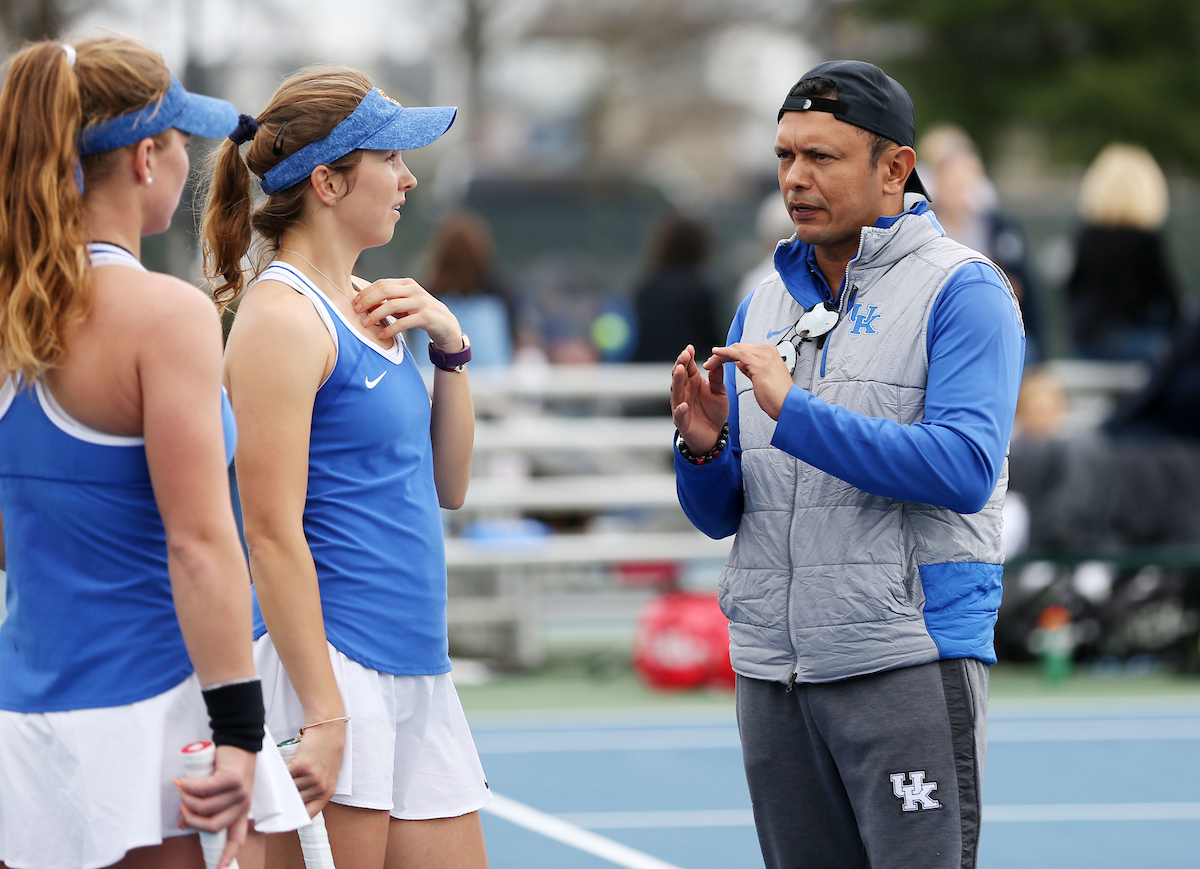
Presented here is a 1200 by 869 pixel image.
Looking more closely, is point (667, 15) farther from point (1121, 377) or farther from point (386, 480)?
point (386, 480)

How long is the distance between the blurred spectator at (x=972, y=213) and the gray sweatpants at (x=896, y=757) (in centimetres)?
586

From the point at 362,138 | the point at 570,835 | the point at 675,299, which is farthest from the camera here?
the point at 675,299

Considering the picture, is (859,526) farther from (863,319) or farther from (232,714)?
(232,714)

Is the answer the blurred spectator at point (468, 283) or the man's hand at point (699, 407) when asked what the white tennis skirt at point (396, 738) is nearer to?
the man's hand at point (699, 407)

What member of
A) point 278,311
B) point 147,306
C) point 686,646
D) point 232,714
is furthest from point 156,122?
point 686,646

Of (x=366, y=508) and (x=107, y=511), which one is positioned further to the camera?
(x=366, y=508)

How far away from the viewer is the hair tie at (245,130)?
9.04 feet

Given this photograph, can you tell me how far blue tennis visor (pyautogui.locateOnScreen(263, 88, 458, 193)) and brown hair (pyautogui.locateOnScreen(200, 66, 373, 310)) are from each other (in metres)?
0.01

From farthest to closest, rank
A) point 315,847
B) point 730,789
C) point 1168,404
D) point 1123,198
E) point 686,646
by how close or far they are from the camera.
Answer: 1. point 1123,198
2. point 1168,404
3. point 686,646
4. point 730,789
5. point 315,847

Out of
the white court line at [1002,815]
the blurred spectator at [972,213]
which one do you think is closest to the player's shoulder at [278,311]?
the white court line at [1002,815]

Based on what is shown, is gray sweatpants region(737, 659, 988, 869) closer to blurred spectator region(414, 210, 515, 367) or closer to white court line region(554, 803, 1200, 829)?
white court line region(554, 803, 1200, 829)

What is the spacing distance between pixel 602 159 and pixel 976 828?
32.1m

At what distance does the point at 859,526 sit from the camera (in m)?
2.88

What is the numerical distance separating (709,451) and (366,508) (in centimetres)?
73
